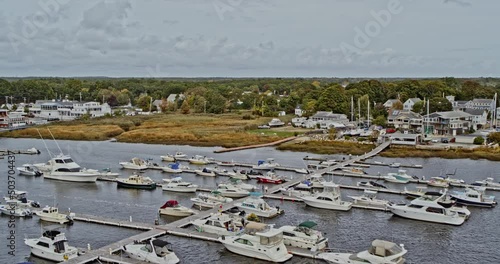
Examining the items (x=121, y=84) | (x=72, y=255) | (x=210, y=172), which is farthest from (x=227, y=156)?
(x=121, y=84)

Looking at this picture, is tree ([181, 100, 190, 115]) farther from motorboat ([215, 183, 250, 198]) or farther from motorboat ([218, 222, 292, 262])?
motorboat ([218, 222, 292, 262])

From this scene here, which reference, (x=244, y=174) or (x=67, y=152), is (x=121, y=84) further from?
(x=244, y=174)

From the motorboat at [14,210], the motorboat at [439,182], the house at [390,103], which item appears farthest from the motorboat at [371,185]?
the house at [390,103]

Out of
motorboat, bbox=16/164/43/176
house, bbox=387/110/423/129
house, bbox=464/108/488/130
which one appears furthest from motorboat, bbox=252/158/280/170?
house, bbox=464/108/488/130

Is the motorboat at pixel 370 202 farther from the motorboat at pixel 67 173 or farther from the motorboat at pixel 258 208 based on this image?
the motorboat at pixel 67 173

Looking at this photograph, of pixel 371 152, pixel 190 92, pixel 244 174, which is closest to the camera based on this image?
pixel 244 174

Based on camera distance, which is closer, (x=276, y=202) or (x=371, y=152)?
(x=276, y=202)

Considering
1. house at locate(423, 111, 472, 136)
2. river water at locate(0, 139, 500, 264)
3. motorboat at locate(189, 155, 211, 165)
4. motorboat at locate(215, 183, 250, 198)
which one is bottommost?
river water at locate(0, 139, 500, 264)
